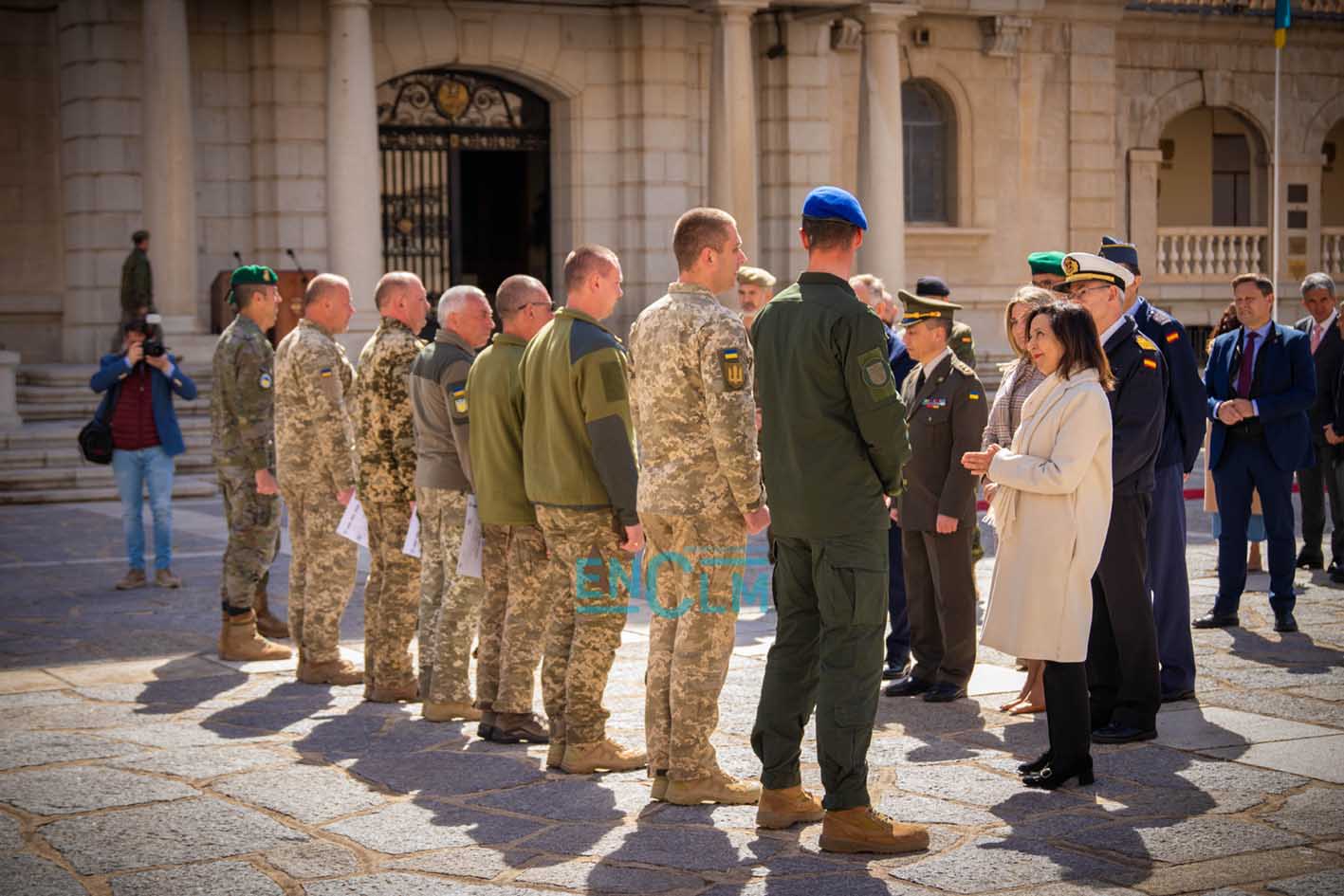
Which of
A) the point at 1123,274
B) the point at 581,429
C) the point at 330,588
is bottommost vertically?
the point at 330,588

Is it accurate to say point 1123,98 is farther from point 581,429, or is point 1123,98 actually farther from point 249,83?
point 581,429

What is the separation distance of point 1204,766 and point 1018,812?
3.26 feet

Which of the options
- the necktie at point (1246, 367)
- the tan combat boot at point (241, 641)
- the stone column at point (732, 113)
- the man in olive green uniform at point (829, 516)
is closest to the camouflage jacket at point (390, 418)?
the tan combat boot at point (241, 641)

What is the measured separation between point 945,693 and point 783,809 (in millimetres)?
2141

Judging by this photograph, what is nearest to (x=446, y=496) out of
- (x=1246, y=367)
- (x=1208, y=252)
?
(x=1246, y=367)

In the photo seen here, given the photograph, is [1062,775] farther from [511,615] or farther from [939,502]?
[511,615]

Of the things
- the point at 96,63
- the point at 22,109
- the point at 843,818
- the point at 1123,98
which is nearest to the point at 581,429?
the point at 843,818

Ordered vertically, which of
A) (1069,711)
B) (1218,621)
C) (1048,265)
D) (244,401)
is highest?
(1048,265)

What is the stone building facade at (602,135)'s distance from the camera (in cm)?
2053

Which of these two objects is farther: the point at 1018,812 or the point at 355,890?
the point at 1018,812

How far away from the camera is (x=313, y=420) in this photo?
8789mm

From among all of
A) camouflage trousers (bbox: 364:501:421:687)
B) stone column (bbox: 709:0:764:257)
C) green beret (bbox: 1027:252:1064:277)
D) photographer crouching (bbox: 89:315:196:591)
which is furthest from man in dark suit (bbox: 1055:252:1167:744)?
stone column (bbox: 709:0:764:257)

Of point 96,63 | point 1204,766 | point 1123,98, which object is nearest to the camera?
point 1204,766

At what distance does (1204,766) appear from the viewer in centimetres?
671
